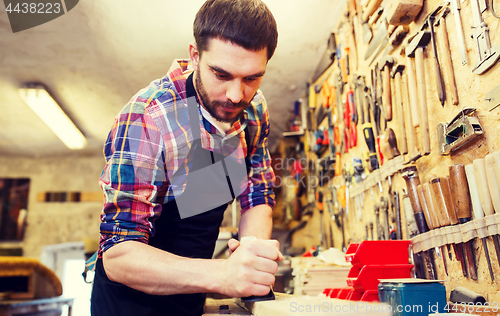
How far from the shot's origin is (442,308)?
987 millimetres

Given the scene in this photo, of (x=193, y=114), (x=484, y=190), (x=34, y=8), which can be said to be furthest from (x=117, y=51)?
(x=484, y=190)

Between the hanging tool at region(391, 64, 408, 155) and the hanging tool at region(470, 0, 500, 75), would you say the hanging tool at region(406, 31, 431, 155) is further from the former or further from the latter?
the hanging tool at region(470, 0, 500, 75)

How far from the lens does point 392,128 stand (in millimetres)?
2010

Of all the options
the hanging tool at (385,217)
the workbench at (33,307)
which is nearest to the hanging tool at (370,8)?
the hanging tool at (385,217)

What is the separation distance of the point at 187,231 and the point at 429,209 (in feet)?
3.43

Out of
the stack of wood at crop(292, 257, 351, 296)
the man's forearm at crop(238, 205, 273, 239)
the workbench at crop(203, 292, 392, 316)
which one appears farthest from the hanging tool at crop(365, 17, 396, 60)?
the workbench at crop(203, 292, 392, 316)

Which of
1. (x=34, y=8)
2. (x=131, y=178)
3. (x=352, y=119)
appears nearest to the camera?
(x=131, y=178)

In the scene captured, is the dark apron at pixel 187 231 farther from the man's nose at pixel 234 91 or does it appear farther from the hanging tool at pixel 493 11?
the hanging tool at pixel 493 11

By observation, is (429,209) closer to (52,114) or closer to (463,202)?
(463,202)

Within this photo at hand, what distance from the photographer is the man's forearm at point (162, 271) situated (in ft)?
3.28

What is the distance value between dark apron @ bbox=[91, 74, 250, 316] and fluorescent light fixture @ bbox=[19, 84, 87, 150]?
3900 millimetres

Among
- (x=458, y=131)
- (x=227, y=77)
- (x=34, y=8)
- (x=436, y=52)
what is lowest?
(x=458, y=131)

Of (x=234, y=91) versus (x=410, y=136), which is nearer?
(x=234, y=91)

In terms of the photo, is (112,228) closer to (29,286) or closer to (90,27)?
(29,286)
